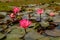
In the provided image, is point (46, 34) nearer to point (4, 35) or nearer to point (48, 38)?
point (48, 38)

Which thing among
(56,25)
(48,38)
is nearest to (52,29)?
(56,25)

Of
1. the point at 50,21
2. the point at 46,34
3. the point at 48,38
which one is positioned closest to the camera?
the point at 48,38

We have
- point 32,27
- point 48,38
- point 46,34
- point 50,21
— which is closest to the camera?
point 48,38

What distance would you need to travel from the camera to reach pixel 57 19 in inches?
131

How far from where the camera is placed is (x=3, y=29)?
2830 mm

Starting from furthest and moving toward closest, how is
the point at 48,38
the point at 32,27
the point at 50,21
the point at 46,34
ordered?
the point at 50,21 < the point at 32,27 < the point at 46,34 < the point at 48,38

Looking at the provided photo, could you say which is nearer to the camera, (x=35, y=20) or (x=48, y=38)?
(x=48, y=38)

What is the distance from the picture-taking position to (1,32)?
275 centimetres

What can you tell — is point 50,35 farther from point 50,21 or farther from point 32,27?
point 50,21

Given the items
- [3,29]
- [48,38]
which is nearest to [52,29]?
[48,38]

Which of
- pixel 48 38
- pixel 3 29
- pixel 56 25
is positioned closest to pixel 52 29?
pixel 56 25

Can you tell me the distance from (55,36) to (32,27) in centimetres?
48

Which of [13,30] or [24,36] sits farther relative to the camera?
[13,30]

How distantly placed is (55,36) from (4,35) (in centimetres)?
65
